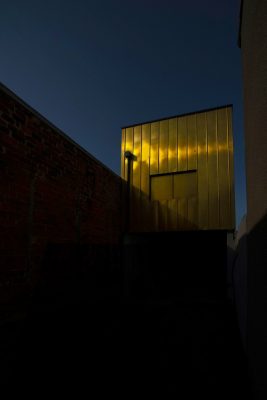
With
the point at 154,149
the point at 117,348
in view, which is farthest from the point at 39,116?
the point at 154,149

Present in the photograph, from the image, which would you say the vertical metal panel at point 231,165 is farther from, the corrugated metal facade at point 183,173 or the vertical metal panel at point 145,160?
the vertical metal panel at point 145,160

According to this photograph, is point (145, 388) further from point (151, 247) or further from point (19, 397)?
point (151, 247)

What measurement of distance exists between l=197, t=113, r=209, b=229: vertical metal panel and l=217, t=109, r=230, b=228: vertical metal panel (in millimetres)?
413

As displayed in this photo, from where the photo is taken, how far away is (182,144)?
322 inches

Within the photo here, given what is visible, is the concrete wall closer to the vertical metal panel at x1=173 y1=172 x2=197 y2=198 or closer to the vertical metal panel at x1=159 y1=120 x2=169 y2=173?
the vertical metal panel at x1=173 y1=172 x2=197 y2=198

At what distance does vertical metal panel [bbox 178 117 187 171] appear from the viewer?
806 centimetres

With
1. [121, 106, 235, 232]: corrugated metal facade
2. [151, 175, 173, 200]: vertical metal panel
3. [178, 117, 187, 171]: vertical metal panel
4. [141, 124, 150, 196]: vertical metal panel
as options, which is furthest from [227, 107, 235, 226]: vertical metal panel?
[141, 124, 150, 196]: vertical metal panel

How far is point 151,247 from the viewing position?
9406 mm

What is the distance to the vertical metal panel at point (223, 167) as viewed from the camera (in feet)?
24.3

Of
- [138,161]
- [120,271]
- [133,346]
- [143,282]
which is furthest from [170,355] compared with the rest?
[138,161]

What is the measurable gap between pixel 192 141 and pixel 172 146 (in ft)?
2.11

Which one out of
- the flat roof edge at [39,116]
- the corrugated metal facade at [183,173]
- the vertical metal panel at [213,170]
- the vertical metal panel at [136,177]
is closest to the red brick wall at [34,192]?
the flat roof edge at [39,116]

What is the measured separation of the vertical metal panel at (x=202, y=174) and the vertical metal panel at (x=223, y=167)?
1.35 feet

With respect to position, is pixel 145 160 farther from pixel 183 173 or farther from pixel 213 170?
pixel 213 170
